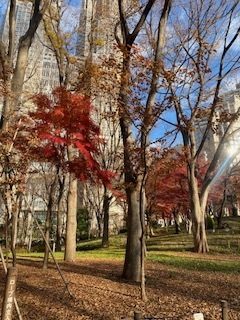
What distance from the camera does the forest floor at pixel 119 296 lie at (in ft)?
13.9

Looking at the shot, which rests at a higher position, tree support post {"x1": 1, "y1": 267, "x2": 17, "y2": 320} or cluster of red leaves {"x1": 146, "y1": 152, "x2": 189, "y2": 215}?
cluster of red leaves {"x1": 146, "y1": 152, "x2": 189, "y2": 215}

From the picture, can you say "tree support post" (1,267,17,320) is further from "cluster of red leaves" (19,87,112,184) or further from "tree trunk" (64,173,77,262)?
"tree trunk" (64,173,77,262)

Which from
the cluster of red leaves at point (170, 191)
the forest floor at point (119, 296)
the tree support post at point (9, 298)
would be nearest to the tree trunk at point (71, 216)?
the forest floor at point (119, 296)

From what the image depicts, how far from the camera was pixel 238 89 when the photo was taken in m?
13.6

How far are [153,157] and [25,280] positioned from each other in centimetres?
426

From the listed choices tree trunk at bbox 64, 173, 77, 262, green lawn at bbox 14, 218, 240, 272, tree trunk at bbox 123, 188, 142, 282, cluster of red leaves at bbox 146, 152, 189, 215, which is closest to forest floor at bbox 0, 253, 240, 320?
tree trunk at bbox 123, 188, 142, 282

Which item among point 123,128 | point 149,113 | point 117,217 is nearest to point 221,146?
point 123,128

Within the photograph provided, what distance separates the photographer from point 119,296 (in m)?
5.19

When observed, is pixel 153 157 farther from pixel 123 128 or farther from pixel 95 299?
pixel 95 299

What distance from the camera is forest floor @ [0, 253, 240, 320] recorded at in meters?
4.25

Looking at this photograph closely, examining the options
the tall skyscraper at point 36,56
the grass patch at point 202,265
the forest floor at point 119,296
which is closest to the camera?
the forest floor at point 119,296

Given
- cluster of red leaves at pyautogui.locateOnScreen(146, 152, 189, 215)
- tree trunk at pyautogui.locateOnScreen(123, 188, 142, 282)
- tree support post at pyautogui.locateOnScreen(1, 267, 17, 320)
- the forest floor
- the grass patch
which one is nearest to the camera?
tree support post at pyautogui.locateOnScreen(1, 267, 17, 320)

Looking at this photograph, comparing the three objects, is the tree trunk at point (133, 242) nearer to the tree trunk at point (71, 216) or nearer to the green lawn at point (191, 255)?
the green lawn at point (191, 255)

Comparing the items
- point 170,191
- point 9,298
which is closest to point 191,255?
point 9,298
